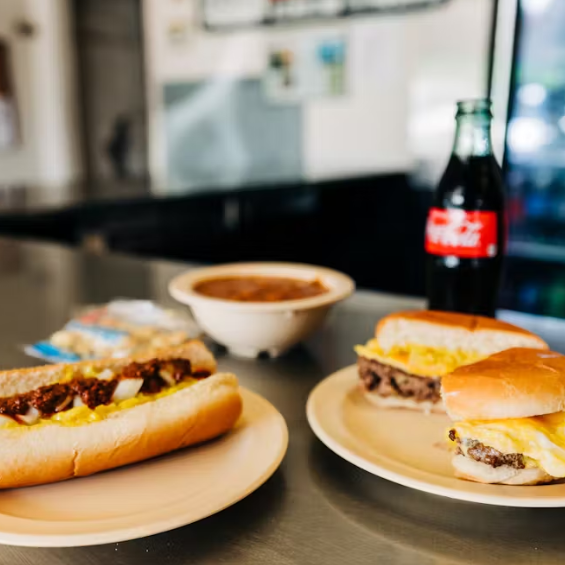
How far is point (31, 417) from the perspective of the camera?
0.77 m

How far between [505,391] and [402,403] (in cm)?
24

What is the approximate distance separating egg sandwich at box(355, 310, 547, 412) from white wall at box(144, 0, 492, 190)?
2869 mm

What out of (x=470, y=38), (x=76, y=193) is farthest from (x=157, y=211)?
(x=470, y=38)

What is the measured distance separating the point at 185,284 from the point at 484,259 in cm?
52

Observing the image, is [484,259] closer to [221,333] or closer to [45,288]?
[221,333]

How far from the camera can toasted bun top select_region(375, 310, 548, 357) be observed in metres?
0.98

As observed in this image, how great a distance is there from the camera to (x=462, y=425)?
0.79 meters

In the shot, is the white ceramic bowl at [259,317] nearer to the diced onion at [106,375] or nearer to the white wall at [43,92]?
the diced onion at [106,375]

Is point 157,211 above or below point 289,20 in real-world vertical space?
below

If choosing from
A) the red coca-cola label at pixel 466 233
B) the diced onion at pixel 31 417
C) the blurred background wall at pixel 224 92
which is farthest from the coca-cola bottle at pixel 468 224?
the blurred background wall at pixel 224 92

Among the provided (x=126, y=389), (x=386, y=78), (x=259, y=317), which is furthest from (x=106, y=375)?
(x=386, y=78)

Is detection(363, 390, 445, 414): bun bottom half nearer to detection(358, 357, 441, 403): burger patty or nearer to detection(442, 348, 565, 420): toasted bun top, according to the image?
detection(358, 357, 441, 403): burger patty

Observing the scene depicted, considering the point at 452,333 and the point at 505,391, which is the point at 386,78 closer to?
the point at 452,333

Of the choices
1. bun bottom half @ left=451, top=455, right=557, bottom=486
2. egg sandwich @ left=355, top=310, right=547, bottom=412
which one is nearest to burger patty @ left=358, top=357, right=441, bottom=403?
egg sandwich @ left=355, top=310, right=547, bottom=412
